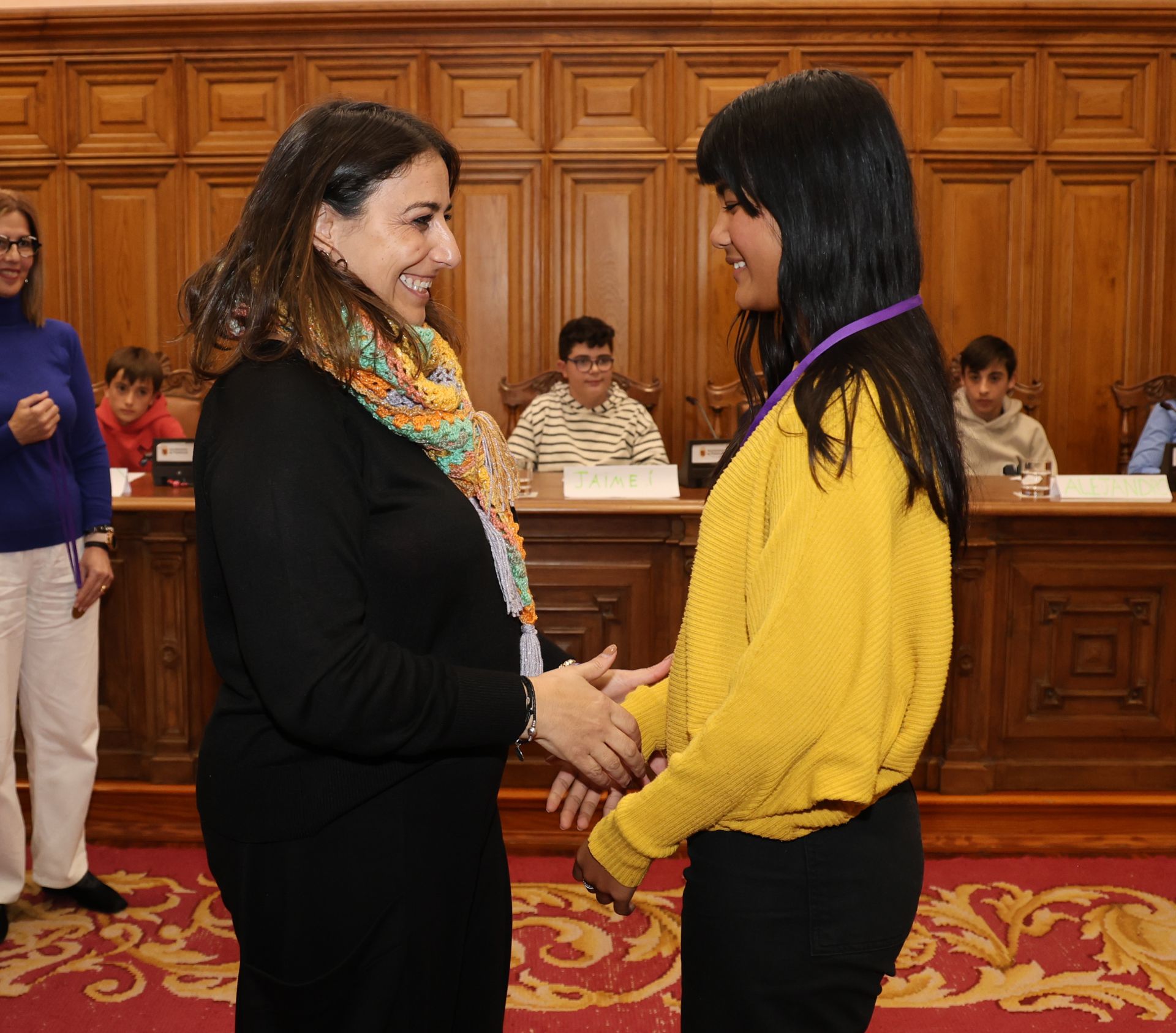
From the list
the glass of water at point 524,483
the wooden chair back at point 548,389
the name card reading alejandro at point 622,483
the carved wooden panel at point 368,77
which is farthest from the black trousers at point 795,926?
the carved wooden panel at point 368,77

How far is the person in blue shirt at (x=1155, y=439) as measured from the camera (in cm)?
442

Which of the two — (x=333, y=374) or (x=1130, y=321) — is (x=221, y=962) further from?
(x=1130, y=321)

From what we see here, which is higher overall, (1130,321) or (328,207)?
(1130,321)

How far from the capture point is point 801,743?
40.1 inches

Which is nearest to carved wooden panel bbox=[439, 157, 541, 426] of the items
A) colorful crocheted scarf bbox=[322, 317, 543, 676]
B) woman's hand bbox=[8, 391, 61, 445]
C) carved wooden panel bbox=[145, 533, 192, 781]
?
carved wooden panel bbox=[145, 533, 192, 781]

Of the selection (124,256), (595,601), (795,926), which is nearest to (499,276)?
(124,256)

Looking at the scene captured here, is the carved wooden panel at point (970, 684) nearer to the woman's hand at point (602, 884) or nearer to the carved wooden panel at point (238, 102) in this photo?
the woman's hand at point (602, 884)

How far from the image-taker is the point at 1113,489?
338 cm

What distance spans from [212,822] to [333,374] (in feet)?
1.66

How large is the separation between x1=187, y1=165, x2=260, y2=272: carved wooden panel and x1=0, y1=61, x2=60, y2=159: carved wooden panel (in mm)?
770

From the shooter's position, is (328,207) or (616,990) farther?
(616,990)

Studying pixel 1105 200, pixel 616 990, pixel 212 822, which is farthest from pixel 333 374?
pixel 1105 200

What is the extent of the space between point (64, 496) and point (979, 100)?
494 centimetres

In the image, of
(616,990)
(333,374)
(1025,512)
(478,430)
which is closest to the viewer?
(333,374)
